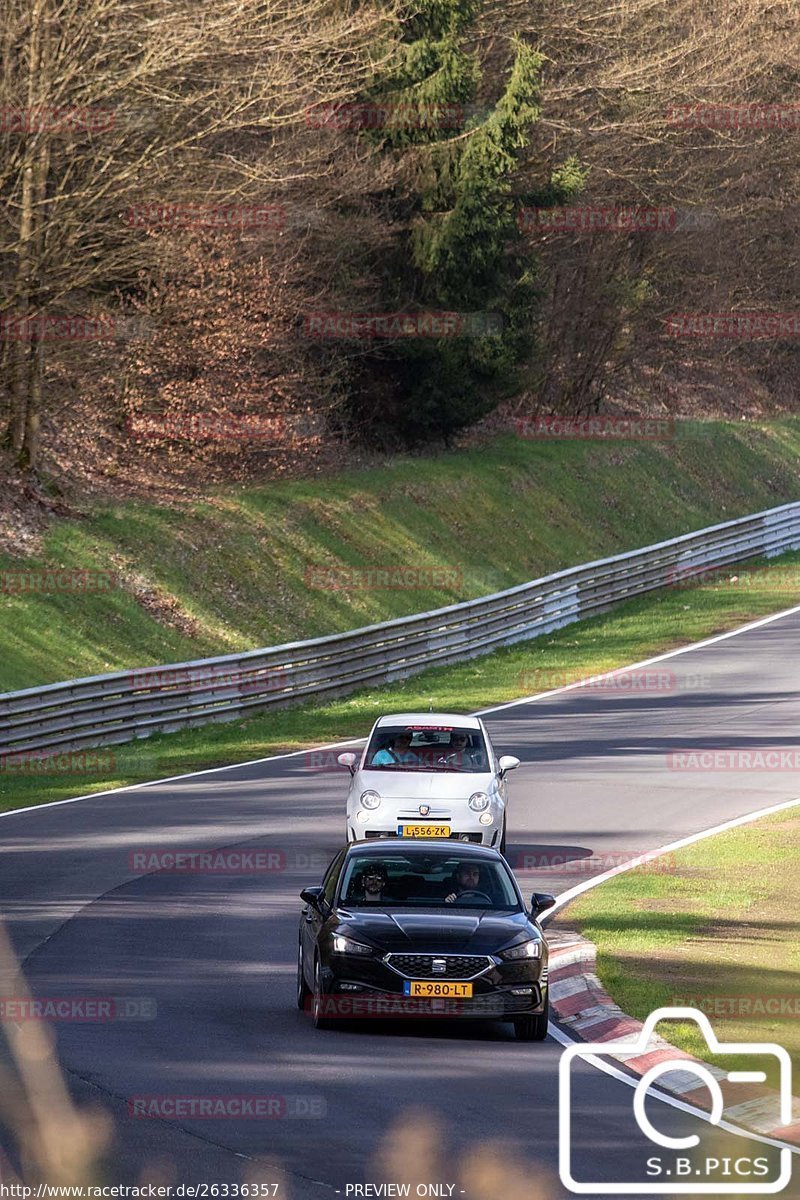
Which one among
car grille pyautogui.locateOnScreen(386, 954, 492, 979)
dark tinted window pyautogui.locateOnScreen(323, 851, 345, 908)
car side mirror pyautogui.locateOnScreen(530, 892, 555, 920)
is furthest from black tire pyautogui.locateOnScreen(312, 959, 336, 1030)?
car side mirror pyautogui.locateOnScreen(530, 892, 555, 920)

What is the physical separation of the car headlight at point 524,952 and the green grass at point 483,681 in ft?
44.8

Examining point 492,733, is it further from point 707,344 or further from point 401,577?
point 707,344

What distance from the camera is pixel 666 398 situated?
211 feet

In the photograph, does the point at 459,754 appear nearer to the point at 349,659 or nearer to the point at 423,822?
the point at 423,822

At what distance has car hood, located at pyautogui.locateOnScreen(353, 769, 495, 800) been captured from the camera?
66.4 feet

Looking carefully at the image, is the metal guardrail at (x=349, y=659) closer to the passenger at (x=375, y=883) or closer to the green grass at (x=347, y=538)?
the green grass at (x=347, y=538)

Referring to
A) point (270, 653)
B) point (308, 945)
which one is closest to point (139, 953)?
point (308, 945)

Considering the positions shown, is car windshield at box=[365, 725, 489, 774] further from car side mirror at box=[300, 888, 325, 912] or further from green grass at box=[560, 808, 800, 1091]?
car side mirror at box=[300, 888, 325, 912]

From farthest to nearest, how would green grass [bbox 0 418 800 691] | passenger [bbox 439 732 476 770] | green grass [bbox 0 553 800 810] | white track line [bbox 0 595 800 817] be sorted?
green grass [bbox 0 418 800 691] → green grass [bbox 0 553 800 810] → white track line [bbox 0 595 800 817] → passenger [bbox 439 732 476 770]

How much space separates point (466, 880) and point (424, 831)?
595cm

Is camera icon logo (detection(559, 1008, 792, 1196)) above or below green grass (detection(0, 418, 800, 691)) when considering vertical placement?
above

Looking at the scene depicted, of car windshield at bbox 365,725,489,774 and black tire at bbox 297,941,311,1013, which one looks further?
car windshield at bbox 365,725,489,774

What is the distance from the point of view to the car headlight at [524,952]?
12.7 metres

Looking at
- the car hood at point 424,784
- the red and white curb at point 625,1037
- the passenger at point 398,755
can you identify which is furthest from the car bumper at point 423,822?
the red and white curb at point 625,1037
